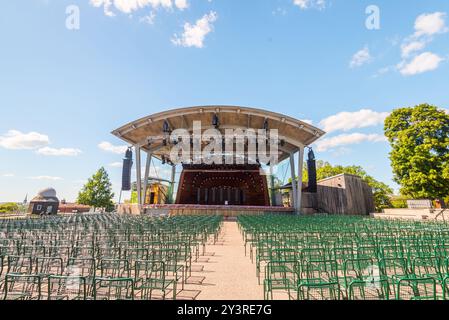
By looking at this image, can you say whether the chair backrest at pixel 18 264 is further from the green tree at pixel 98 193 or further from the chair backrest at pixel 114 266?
the green tree at pixel 98 193

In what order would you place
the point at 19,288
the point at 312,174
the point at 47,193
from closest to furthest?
1. the point at 19,288
2. the point at 312,174
3. the point at 47,193

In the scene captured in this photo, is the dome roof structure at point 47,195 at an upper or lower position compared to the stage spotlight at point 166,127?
lower

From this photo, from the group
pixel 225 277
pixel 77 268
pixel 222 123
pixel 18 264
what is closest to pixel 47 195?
pixel 222 123

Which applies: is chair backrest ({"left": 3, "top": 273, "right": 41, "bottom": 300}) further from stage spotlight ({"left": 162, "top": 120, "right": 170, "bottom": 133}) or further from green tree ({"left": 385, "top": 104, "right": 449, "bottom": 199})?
green tree ({"left": 385, "top": 104, "right": 449, "bottom": 199})

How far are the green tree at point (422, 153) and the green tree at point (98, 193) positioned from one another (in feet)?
164

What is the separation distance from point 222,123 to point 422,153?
2131 centimetres

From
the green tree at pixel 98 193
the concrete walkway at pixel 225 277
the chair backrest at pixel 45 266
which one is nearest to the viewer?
the concrete walkway at pixel 225 277

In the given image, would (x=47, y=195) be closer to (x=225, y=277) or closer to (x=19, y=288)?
(x=19, y=288)

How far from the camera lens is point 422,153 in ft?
74.0

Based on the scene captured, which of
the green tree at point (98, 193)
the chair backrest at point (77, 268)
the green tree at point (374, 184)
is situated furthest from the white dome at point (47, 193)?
the green tree at point (374, 184)

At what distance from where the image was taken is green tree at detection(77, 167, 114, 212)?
4553 centimetres

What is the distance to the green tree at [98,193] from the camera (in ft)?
149

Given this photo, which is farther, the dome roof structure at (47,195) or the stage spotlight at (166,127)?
the dome roof structure at (47,195)
